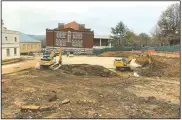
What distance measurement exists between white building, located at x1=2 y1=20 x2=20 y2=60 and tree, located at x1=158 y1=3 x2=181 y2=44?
38.3 meters

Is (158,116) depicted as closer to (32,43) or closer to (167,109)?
(167,109)

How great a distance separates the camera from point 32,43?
59062mm

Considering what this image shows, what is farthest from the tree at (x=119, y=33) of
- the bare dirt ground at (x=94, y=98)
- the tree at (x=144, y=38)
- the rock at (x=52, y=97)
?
the rock at (x=52, y=97)

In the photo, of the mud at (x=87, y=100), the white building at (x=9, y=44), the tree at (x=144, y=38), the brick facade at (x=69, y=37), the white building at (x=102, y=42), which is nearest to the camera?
the mud at (x=87, y=100)

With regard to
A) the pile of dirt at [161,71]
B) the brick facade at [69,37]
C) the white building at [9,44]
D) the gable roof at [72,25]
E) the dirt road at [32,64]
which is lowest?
the pile of dirt at [161,71]

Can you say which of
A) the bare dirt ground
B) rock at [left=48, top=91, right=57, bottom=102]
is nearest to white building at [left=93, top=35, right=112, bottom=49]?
the bare dirt ground

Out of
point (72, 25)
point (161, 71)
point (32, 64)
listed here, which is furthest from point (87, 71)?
point (72, 25)

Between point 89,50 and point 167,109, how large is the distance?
5430 cm

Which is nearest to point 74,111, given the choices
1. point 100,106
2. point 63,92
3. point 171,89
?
point 100,106

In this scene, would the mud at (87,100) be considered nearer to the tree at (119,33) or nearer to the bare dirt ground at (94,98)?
the bare dirt ground at (94,98)

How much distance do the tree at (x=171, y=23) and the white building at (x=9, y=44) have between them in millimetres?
38344

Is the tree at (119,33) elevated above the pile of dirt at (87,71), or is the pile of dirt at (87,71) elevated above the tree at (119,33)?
the tree at (119,33)

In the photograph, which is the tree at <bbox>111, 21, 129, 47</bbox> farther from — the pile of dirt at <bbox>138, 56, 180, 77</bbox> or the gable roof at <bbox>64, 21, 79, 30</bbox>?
the pile of dirt at <bbox>138, 56, 180, 77</bbox>

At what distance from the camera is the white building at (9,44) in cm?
3459
